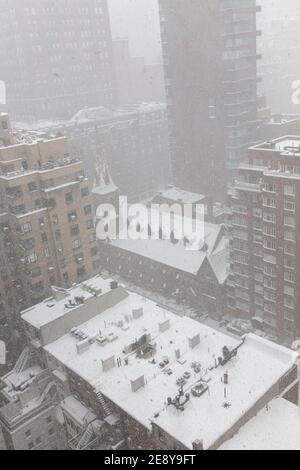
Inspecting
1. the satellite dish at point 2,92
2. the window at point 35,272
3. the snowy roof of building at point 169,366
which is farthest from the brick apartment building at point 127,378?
the satellite dish at point 2,92

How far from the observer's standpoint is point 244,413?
49688 mm

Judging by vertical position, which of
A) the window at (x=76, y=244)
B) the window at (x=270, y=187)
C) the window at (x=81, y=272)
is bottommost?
the window at (x=81, y=272)

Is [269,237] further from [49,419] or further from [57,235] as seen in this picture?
[49,419]

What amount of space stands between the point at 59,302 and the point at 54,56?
127 m

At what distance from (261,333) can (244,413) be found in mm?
39047

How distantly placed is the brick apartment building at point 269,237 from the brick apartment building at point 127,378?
19344 millimetres

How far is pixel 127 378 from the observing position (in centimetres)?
5850

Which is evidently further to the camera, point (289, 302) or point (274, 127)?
point (274, 127)

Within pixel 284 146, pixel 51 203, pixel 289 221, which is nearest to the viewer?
pixel 289 221

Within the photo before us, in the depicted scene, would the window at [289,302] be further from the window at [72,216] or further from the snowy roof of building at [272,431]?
the window at [72,216]

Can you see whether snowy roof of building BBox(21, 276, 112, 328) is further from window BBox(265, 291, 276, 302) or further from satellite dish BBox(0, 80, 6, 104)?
satellite dish BBox(0, 80, 6, 104)

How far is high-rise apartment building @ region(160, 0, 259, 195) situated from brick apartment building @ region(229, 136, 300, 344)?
141 ft

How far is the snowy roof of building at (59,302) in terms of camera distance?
6800cm

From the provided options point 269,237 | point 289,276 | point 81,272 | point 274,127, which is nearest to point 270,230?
point 269,237
